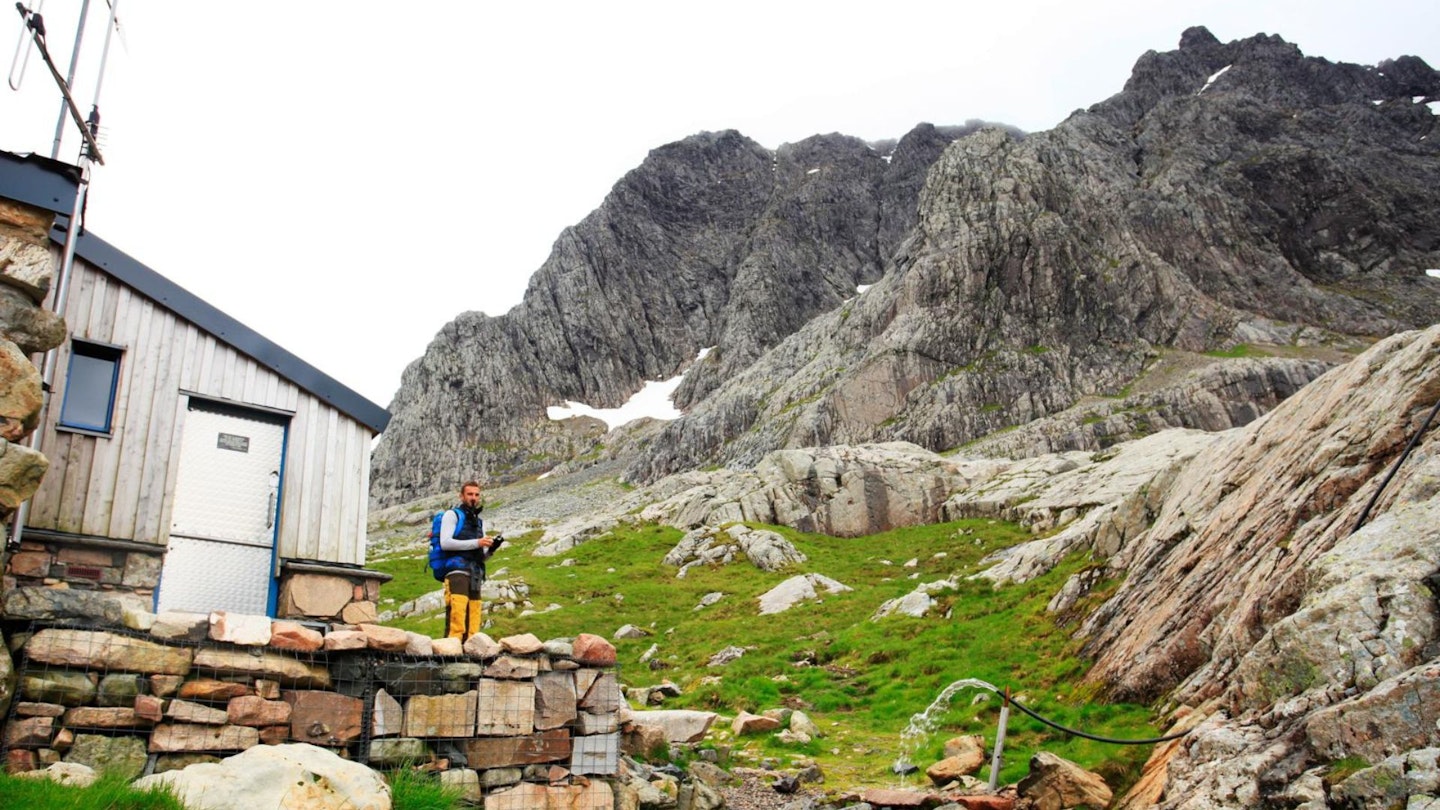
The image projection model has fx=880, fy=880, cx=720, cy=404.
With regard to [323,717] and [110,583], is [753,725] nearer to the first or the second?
[323,717]

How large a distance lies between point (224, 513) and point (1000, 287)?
103 m

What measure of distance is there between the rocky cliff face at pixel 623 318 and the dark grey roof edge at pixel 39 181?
130727 mm

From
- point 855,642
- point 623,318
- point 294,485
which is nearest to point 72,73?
point 294,485

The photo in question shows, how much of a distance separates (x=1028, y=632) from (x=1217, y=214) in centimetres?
12271

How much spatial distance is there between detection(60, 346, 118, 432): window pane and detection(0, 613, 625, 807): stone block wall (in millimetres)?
4700

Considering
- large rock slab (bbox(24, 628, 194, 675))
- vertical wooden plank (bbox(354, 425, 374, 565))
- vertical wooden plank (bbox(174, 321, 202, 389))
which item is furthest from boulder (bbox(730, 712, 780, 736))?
vertical wooden plank (bbox(174, 321, 202, 389))

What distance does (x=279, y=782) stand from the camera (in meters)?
8.34

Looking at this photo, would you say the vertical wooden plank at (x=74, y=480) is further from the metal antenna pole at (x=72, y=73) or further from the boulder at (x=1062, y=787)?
the boulder at (x=1062, y=787)

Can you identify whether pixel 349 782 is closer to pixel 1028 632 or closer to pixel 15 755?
pixel 15 755

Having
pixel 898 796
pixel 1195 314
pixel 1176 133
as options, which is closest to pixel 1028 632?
pixel 898 796

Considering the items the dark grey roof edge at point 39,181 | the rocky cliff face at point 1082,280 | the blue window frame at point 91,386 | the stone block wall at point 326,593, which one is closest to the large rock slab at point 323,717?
the stone block wall at point 326,593

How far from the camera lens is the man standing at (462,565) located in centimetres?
1246

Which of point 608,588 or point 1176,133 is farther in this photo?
point 1176,133

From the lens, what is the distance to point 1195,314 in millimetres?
104500
